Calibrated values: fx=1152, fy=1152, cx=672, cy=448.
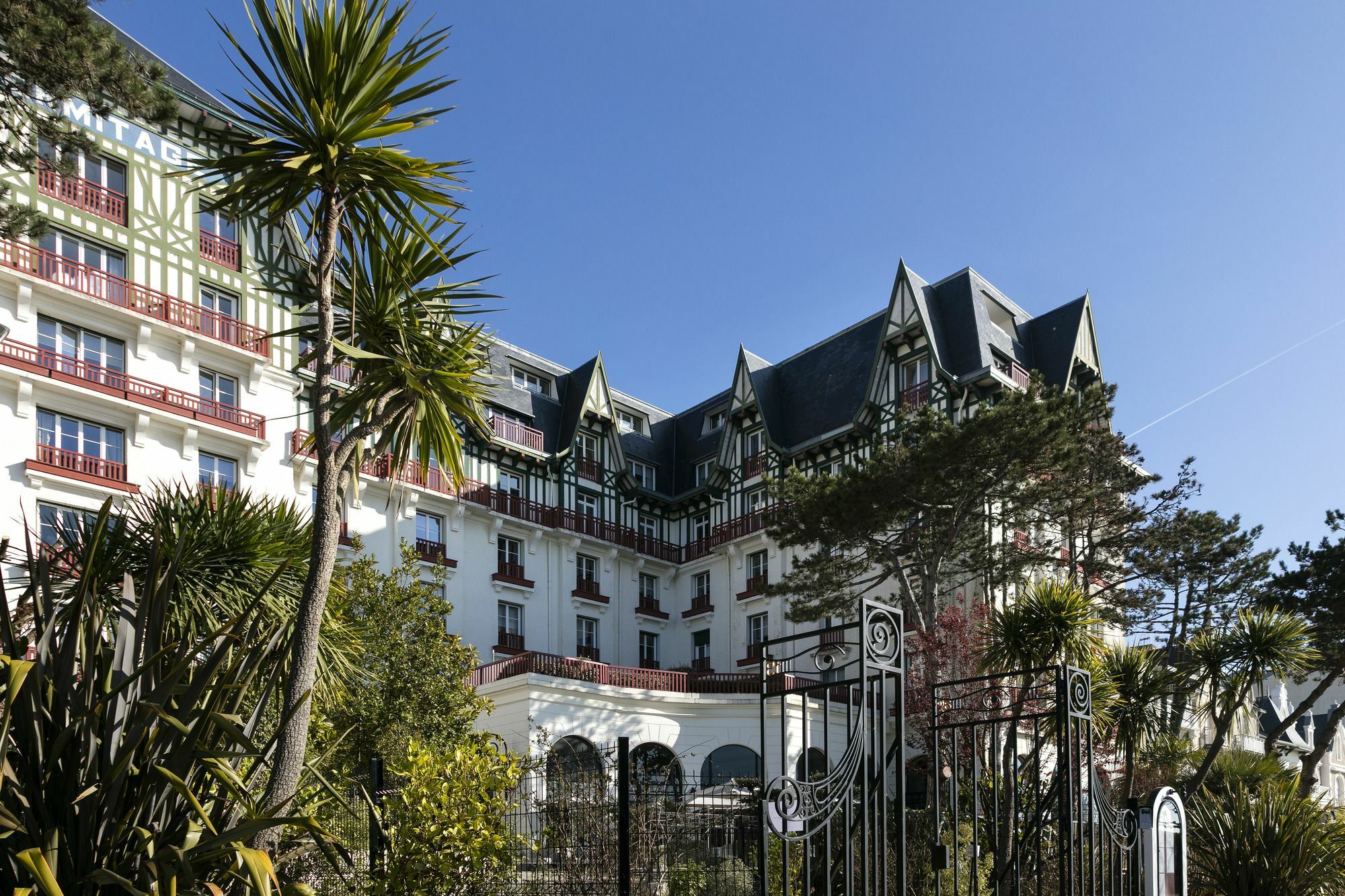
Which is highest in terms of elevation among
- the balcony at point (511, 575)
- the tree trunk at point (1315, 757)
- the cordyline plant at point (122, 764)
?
the balcony at point (511, 575)

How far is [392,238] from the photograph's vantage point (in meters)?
8.31

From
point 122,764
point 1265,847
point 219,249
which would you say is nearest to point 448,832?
point 122,764

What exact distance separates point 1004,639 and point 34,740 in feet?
43.2

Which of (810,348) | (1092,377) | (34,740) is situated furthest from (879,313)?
(34,740)

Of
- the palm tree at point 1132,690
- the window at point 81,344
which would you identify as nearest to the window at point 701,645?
the window at point 81,344

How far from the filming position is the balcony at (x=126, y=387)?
80.2 feet

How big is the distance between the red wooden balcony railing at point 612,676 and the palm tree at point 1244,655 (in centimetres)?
1167

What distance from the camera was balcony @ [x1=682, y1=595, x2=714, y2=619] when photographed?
1507 inches

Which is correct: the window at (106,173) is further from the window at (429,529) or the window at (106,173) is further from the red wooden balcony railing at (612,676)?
the red wooden balcony railing at (612,676)

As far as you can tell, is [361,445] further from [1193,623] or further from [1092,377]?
[1092,377]

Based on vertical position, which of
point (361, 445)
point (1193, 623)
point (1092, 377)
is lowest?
point (1193, 623)

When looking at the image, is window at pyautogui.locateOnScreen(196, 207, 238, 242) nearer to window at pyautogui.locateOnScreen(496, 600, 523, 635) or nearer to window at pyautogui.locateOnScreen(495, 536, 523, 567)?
window at pyautogui.locateOnScreen(495, 536, 523, 567)

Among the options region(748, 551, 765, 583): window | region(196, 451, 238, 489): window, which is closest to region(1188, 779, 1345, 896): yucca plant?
region(196, 451, 238, 489): window

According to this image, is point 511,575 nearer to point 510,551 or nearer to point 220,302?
point 510,551
